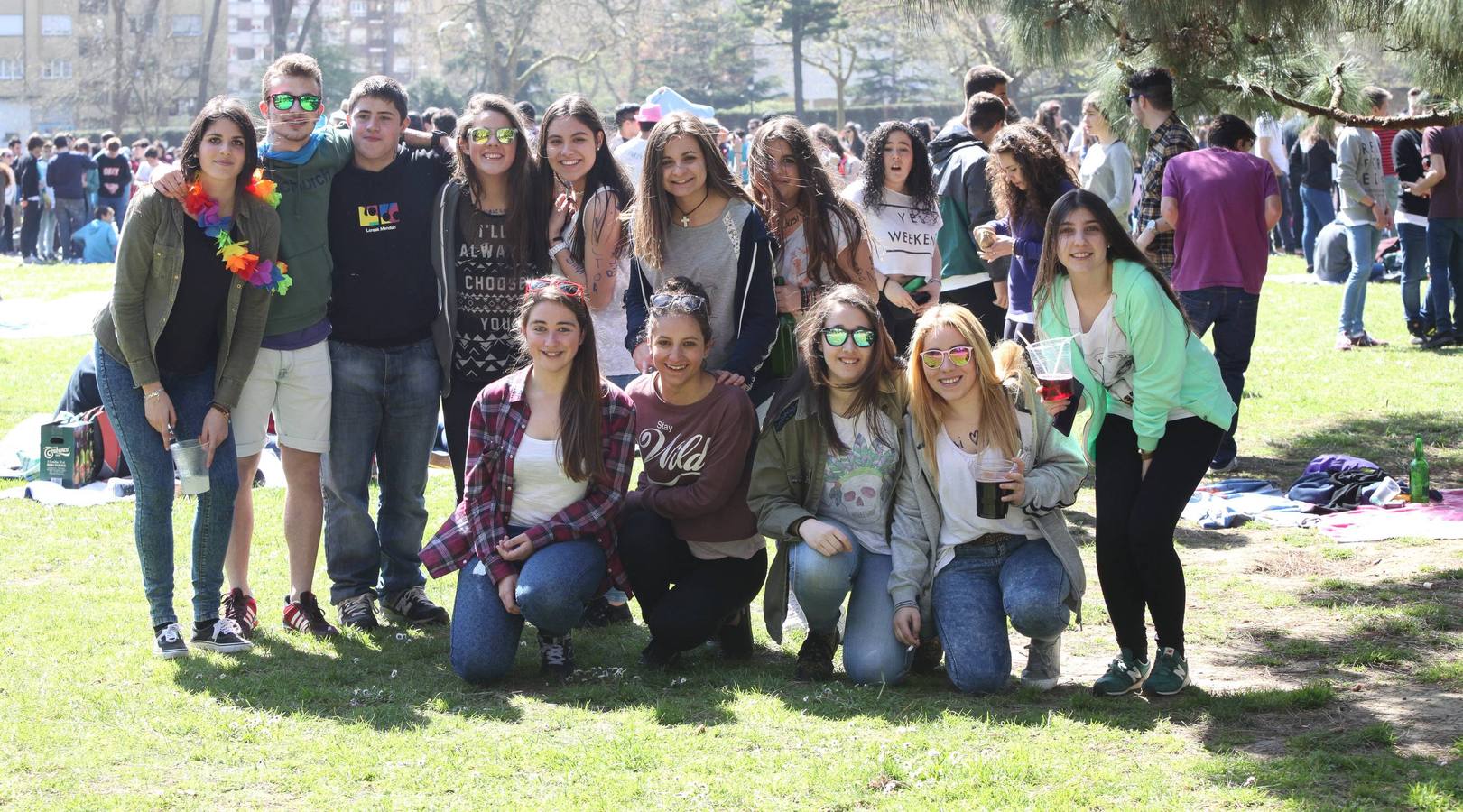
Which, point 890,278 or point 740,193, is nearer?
point 740,193

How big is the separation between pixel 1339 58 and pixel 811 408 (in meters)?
3.66

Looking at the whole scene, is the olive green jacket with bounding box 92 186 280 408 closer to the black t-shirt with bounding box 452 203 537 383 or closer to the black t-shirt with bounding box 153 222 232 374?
the black t-shirt with bounding box 153 222 232 374

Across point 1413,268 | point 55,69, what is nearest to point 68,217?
point 1413,268

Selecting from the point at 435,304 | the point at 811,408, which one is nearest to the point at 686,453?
the point at 811,408

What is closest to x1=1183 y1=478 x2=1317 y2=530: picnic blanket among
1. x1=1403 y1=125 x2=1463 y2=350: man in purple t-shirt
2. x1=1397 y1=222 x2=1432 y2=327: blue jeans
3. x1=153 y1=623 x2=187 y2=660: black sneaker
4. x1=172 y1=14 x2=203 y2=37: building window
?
x1=153 y1=623 x2=187 y2=660: black sneaker

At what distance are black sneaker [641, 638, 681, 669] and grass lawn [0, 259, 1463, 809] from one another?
67 mm

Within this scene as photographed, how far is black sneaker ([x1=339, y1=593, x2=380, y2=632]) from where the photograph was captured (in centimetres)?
537

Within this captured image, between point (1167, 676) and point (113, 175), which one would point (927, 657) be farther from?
point (113, 175)

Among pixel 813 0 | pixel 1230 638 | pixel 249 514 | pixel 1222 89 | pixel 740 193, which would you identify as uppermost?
pixel 813 0

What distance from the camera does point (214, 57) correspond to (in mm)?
69375

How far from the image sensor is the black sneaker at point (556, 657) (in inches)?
191

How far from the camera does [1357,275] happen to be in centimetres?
1160

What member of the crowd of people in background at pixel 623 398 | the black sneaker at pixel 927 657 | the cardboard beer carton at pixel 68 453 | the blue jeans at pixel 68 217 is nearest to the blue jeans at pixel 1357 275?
the crowd of people in background at pixel 623 398

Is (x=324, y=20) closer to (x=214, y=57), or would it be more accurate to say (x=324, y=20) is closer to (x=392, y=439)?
(x=214, y=57)
